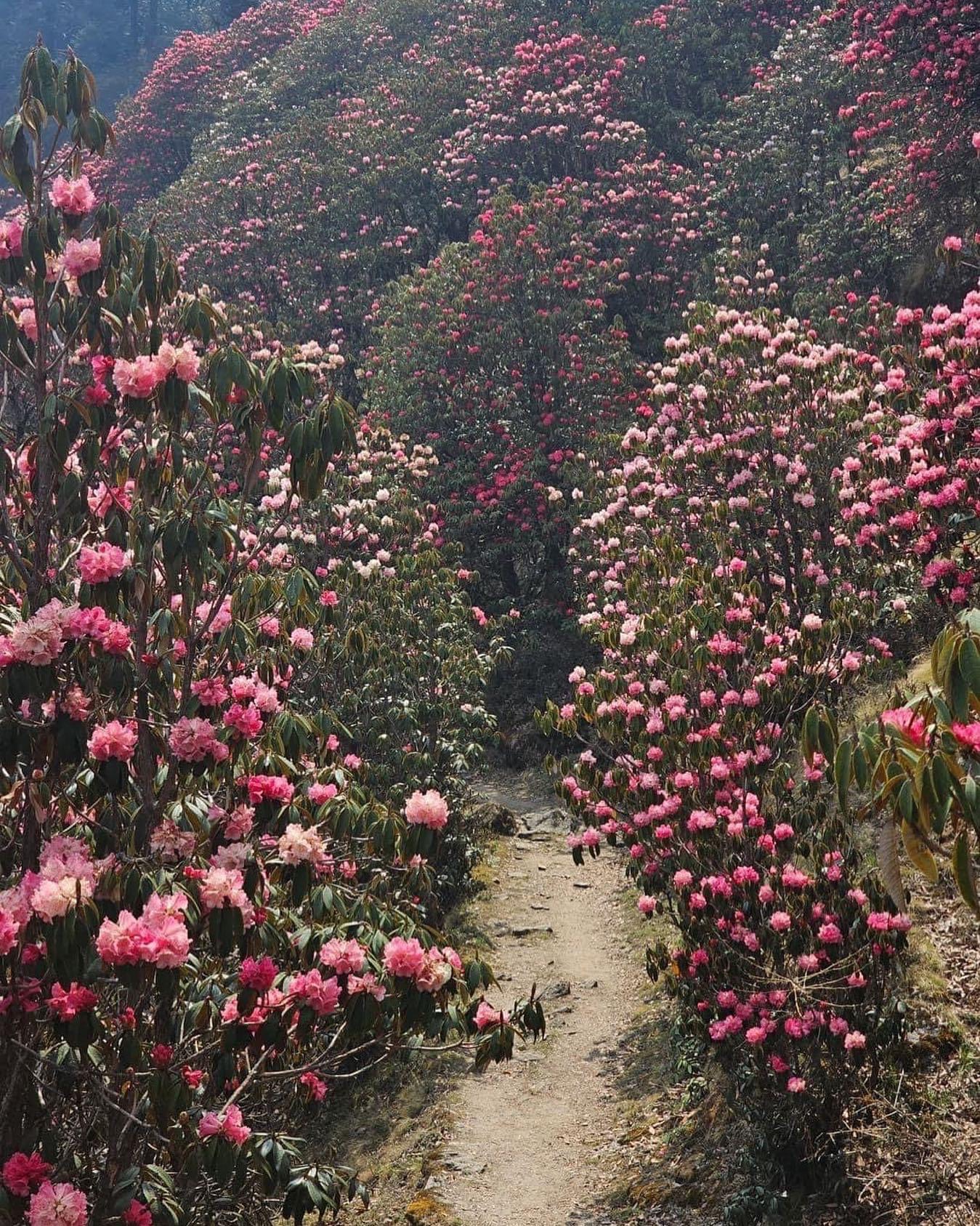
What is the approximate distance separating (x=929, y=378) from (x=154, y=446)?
7.40 m

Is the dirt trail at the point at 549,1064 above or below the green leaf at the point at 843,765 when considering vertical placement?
below

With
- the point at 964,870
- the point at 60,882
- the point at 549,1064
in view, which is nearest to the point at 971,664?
the point at 964,870

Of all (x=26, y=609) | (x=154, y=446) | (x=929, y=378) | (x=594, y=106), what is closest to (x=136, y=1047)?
(x=26, y=609)

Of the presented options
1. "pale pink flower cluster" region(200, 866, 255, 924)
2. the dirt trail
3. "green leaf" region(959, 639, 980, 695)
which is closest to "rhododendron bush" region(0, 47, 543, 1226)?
"pale pink flower cluster" region(200, 866, 255, 924)

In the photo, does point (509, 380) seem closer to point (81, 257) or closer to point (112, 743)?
point (81, 257)

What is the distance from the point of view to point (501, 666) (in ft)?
51.9

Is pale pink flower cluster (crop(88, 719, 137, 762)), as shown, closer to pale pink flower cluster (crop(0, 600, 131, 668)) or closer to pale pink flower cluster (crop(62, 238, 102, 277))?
pale pink flower cluster (crop(0, 600, 131, 668))

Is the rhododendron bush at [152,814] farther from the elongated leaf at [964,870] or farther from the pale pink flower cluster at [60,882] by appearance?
the elongated leaf at [964,870]

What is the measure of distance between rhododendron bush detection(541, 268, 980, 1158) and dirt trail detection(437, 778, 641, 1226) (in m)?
1.05

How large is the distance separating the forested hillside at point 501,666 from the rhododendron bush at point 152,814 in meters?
0.02

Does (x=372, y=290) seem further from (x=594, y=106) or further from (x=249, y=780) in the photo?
(x=249, y=780)

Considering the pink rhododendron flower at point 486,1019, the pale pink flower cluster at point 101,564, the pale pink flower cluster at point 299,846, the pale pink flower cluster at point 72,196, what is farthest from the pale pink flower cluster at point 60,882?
the pale pink flower cluster at point 72,196

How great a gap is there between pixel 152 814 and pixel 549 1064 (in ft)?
17.4

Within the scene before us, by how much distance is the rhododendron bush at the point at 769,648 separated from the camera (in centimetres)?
576
